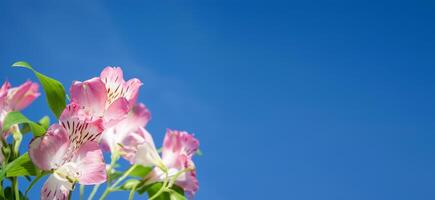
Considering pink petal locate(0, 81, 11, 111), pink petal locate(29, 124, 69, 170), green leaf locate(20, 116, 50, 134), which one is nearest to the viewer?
pink petal locate(29, 124, 69, 170)

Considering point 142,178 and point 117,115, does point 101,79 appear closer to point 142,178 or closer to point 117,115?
point 117,115

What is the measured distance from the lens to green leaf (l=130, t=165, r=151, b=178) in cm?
112

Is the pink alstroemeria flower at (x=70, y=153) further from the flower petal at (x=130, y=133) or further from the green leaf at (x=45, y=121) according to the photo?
the green leaf at (x=45, y=121)

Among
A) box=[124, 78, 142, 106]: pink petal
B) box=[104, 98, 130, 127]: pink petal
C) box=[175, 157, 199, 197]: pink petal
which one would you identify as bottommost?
box=[104, 98, 130, 127]: pink petal

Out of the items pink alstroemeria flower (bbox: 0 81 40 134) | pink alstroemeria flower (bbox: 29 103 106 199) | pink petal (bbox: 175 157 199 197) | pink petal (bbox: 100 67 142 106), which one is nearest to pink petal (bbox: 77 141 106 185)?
pink alstroemeria flower (bbox: 29 103 106 199)

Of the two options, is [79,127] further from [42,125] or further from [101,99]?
[42,125]

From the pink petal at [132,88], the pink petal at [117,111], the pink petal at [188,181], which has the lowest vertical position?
the pink petal at [117,111]

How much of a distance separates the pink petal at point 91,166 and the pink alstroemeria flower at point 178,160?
30 cm

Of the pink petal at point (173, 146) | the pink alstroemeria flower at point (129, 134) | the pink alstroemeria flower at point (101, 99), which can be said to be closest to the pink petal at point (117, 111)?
the pink alstroemeria flower at point (101, 99)

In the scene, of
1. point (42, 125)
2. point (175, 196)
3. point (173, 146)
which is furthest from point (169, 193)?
point (42, 125)

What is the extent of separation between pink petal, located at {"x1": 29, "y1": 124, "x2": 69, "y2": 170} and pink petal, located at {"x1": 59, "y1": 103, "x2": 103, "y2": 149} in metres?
0.01

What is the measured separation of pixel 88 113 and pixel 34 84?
277mm

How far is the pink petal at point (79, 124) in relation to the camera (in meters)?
0.78

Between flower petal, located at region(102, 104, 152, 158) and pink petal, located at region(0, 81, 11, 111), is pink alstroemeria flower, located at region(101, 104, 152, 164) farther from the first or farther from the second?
pink petal, located at region(0, 81, 11, 111)
